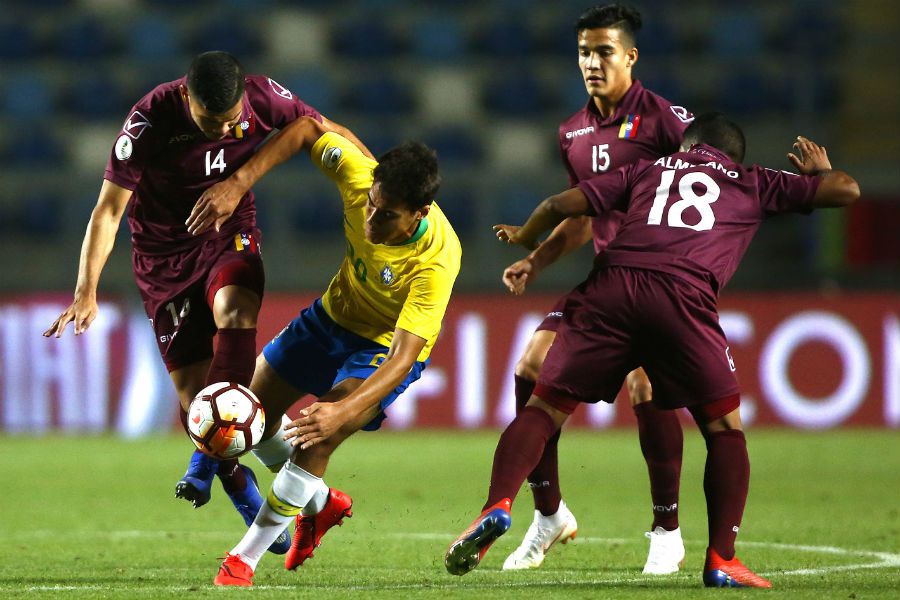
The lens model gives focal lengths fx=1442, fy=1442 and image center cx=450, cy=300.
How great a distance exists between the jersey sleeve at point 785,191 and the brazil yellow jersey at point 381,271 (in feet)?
3.88

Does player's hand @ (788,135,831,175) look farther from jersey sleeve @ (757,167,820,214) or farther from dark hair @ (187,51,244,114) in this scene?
dark hair @ (187,51,244,114)

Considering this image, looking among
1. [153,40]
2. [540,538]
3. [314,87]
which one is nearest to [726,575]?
[540,538]

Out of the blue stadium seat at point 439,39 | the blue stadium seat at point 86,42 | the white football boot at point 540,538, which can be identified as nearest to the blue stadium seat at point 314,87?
the blue stadium seat at point 439,39

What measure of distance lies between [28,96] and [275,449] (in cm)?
1260

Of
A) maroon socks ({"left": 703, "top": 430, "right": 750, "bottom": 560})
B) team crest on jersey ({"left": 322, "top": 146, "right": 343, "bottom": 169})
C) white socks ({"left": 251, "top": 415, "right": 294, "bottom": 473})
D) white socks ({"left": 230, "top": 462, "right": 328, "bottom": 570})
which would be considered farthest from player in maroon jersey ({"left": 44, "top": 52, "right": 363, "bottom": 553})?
maroon socks ({"left": 703, "top": 430, "right": 750, "bottom": 560})

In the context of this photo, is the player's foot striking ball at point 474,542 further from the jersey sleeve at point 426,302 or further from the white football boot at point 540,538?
the white football boot at point 540,538

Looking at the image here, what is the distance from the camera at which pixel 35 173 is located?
16.0 m

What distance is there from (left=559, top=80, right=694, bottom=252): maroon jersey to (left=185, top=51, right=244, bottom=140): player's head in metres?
1.55

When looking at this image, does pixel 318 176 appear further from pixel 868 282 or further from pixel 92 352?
pixel 868 282

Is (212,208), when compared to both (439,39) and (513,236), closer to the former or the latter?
(513,236)

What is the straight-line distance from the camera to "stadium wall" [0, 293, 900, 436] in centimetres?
1310

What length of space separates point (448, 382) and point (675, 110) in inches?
288

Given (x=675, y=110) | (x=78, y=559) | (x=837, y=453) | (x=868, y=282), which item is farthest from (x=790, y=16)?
(x=78, y=559)

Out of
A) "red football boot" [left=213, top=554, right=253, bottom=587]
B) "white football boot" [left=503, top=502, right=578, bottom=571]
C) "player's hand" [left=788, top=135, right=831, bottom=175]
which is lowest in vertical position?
"white football boot" [left=503, top=502, right=578, bottom=571]
